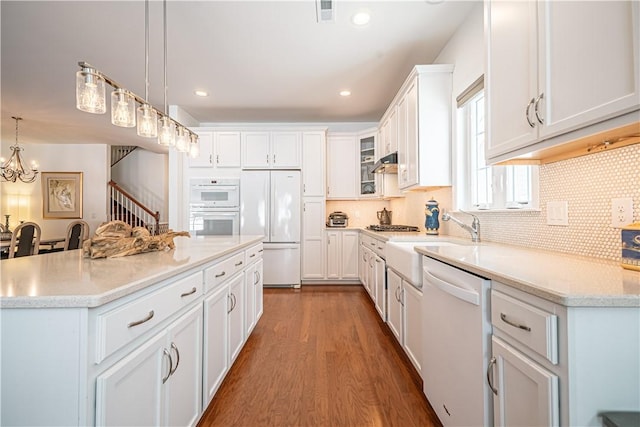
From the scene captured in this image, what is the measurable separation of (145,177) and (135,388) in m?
8.06

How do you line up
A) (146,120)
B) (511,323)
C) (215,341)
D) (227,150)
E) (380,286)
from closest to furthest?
(511,323)
(215,341)
(146,120)
(380,286)
(227,150)

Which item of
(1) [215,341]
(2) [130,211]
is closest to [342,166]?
(1) [215,341]

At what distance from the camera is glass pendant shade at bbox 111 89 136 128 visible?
164 cm

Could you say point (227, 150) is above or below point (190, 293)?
above

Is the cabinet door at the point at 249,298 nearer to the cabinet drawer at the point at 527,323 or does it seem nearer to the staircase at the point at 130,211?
the cabinet drawer at the point at 527,323

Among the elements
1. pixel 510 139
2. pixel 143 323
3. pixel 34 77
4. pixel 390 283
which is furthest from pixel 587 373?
pixel 34 77

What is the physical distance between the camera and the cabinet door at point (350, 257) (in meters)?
4.65

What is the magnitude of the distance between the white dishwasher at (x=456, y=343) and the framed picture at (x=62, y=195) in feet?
25.7

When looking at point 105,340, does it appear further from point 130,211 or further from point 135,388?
point 130,211

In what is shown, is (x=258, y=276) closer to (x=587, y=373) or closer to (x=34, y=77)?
(x=587, y=373)

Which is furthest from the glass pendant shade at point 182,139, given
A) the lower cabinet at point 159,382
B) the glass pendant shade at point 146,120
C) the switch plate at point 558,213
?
the switch plate at point 558,213

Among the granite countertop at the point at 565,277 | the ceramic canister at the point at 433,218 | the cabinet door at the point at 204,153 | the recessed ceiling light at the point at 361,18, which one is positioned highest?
the recessed ceiling light at the point at 361,18

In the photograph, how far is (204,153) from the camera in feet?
15.0

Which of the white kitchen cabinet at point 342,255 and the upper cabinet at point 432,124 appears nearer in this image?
the upper cabinet at point 432,124
